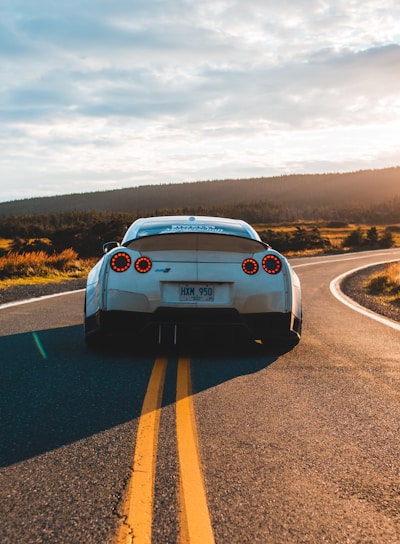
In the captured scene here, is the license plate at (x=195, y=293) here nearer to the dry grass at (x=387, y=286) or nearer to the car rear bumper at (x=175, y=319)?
the car rear bumper at (x=175, y=319)

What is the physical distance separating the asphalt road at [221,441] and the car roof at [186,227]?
4.26 ft

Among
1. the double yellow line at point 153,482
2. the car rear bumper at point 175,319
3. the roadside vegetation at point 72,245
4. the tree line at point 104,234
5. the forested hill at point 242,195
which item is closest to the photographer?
the double yellow line at point 153,482

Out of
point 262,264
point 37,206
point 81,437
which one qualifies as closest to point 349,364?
point 262,264

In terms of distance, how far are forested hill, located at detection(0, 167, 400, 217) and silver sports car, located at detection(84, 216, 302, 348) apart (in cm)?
13765

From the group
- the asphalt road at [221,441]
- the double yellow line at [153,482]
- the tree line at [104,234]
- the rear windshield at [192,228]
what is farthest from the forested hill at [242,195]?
the double yellow line at [153,482]

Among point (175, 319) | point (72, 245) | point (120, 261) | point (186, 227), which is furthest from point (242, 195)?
point (175, 319)

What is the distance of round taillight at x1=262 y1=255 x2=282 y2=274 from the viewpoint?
668 cm

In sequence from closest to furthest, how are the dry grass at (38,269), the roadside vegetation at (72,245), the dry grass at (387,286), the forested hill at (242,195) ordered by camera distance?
the dry grass at (387,286) < the dry grass at (38,269) < the roadside vegetation at (72,245) < the forested hill at (242,195)

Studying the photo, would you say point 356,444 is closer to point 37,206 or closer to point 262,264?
point 262,264

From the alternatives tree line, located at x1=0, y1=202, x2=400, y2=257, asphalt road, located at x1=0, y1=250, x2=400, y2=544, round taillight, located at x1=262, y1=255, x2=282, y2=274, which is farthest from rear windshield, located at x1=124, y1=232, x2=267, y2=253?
tree line, located at x1=0, y1=202, x2=400, y2=257

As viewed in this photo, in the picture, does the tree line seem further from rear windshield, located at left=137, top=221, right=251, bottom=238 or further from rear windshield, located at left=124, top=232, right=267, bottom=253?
rear windshield, located at left=124, top=232, right=267, bottom=253

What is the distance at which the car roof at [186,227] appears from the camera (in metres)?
6.66

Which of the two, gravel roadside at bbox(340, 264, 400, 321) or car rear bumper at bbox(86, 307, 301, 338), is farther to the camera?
gravel roadside at bbox(340, 264, 400, 321)

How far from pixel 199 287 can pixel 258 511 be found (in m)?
3.78
